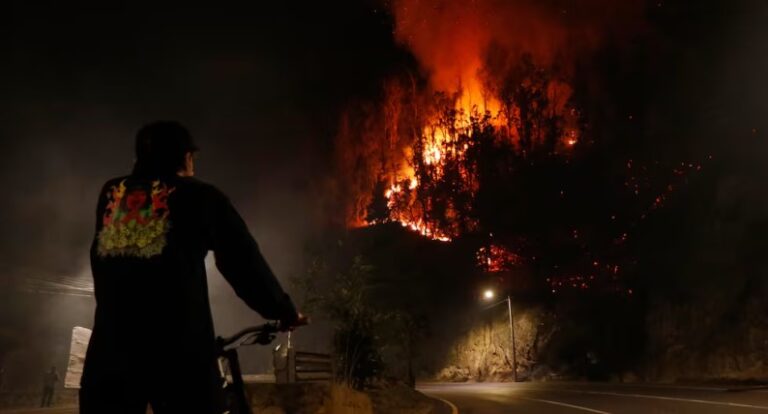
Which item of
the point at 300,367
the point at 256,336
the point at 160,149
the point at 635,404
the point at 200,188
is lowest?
the point at 635,404

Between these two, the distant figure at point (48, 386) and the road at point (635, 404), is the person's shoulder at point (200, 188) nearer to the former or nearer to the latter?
the road at point (635, 404)

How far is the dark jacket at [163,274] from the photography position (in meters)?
2.33

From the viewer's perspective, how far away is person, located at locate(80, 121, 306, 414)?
231cm

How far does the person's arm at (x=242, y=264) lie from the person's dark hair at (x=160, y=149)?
33cm

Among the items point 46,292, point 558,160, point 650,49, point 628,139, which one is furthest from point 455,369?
point 46,292

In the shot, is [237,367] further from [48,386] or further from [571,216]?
[571,216]

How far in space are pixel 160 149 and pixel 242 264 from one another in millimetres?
671

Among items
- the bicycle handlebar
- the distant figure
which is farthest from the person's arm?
the distant figure

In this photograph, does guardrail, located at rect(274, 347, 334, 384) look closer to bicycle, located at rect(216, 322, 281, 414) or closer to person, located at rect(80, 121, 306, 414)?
bicycle, located at rect(216, 322, 281, 414)

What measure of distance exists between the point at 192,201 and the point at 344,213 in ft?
212

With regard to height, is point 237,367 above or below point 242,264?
below

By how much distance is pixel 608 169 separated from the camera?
118 feet

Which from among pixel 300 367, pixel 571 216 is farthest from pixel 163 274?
pixel 571 216

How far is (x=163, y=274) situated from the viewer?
95.5 inches
